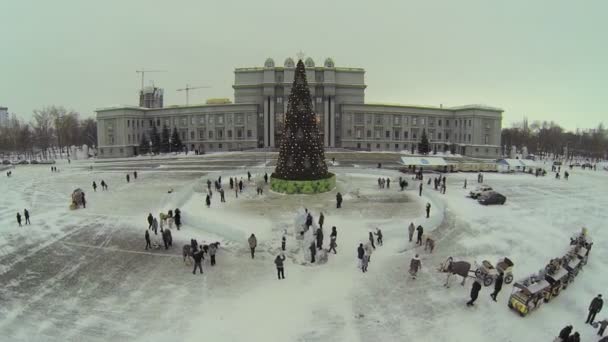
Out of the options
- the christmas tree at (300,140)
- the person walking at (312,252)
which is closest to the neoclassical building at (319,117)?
the christmas tree at (300,140)

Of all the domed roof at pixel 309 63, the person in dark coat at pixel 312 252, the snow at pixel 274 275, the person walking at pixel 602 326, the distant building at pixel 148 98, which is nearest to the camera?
the person walking at pixel 602 326

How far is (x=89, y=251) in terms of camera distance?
52.3 ft

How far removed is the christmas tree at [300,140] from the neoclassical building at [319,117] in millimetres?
45032

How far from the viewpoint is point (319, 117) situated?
7219 cm

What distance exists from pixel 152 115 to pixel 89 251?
2722 inches

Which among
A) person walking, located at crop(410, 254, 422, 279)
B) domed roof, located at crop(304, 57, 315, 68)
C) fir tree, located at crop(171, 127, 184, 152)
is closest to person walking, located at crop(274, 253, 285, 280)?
person walking, located at crop(410, 254, 422, 279)

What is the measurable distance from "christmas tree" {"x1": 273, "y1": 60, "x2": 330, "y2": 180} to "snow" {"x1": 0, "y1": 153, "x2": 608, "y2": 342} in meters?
2.37

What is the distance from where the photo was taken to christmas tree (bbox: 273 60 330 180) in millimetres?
27125

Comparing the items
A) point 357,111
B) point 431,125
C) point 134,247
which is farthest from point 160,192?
point 431,125

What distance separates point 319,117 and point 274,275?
61445 mm

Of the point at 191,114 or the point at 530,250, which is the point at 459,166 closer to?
the point at 530,250

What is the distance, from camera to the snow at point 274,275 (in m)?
9.70

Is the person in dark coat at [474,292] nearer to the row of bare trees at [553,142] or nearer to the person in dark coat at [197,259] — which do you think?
the person in dark coat at [197,259]

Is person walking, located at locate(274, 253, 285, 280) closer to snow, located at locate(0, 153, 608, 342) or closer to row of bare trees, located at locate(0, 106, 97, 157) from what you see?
snow, located at locate(0, 153, 608, 342)
